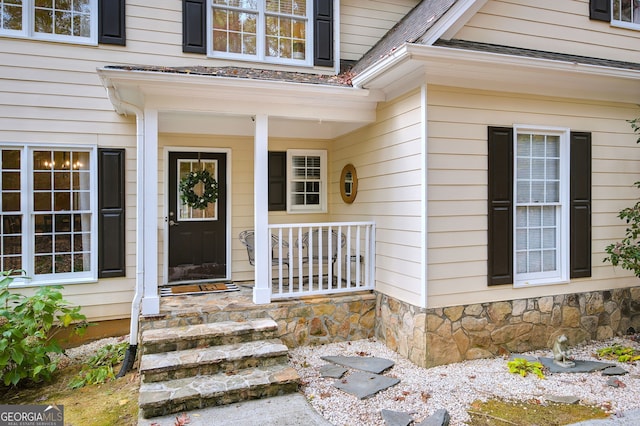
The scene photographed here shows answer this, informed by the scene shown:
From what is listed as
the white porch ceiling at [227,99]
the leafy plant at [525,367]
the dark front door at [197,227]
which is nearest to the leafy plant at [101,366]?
the dark front door at [197,227]

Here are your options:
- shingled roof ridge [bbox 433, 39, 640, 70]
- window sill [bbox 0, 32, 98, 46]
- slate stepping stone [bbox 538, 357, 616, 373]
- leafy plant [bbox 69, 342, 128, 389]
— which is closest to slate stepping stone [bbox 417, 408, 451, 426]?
slate stepping stone [bbox 538, 357, 616, 373]

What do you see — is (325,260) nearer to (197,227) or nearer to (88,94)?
(197,227)

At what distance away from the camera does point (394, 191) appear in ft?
16.4

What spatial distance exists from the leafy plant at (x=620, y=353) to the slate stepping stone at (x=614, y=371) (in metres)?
0.33

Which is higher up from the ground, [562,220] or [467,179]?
[467,179]

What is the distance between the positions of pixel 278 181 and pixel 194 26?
2.49 meters

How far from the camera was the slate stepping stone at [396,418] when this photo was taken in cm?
328

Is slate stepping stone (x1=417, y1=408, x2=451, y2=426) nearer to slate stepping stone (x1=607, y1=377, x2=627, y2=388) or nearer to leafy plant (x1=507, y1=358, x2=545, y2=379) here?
leafy plant (x1=507, y1=358, x2=545, y2=379)

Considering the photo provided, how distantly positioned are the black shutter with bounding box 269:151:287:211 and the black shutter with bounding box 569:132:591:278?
13.0 ft

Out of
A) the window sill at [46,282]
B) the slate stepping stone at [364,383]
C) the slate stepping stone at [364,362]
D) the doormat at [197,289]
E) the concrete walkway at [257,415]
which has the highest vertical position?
the window sill at [46,282]

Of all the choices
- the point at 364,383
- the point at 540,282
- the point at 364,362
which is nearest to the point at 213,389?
the point at 364,383

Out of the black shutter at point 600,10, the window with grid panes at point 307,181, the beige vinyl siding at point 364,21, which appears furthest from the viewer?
the window with grid panes at point 307,181

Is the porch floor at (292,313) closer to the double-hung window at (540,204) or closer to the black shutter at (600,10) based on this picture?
the double-hung window at (540,204)

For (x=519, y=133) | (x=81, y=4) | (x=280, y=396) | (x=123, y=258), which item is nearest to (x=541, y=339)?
(x=519, y=133)
